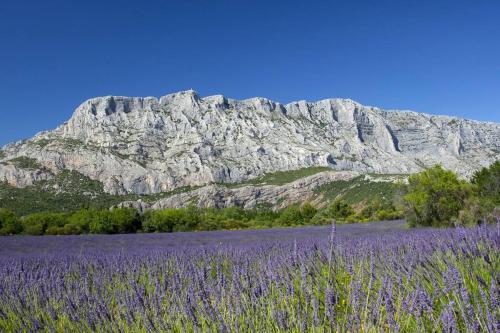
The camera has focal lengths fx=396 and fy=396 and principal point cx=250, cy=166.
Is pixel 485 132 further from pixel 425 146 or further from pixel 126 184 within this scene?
pixel 126 184

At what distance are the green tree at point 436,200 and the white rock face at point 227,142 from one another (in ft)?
363

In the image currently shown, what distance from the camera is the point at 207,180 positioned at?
438ft

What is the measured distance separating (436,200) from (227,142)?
127 meters

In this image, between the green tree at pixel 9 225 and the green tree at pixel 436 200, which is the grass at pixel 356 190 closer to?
the green tree at pixel 436 200

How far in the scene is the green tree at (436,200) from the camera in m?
21.5

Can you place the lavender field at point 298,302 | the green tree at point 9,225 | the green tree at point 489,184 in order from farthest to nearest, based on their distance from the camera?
the green tree at point 9,225 < the green tree at point 489,184 < the lavender field at point 298,302

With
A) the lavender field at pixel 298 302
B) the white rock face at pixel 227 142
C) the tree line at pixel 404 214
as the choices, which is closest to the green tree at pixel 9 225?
the tree line at pixel 404 214

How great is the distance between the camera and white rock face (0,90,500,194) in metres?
131

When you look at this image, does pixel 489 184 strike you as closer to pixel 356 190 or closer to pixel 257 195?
pixel 356 190

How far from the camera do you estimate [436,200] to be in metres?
22.5

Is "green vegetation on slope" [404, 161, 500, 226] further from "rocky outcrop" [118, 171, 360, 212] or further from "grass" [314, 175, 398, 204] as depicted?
"rocky outcrop" [118, 171, 360, 212]

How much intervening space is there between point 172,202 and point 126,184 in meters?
18.1

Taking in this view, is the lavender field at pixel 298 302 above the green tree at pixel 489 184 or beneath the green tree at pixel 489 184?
beneath

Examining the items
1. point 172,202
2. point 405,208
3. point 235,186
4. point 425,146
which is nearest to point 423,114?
point 425,146
